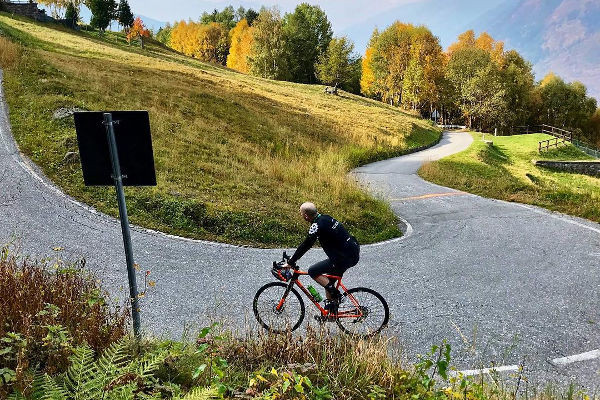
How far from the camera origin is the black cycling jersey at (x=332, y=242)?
587 centimetres

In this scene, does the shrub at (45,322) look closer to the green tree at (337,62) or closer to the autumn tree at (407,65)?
the autumn tree at (407,65)

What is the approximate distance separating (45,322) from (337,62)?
6887 cm

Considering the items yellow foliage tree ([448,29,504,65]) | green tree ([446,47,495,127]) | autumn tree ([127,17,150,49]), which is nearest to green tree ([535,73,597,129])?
yellow foliage tree ([448,29,504,65])

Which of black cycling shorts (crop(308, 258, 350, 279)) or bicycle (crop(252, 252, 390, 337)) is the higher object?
black cycling shorts (crop(308, 258, 350, 279))

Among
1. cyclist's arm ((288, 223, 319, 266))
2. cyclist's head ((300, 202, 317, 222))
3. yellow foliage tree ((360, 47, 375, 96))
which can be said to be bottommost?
cyclist's arm ((288, 223, 319, 266))

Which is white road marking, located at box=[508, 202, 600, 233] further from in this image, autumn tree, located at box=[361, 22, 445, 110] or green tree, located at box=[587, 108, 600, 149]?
green tree, located at box=[587, 108, 600, 149]

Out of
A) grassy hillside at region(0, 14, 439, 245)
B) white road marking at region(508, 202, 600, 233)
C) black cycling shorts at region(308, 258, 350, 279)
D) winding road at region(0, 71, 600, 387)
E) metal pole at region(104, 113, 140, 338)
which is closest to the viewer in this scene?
metal pole at region(104, 113, 140, 338)

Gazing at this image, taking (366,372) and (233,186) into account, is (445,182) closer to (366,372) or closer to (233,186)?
(233,186)

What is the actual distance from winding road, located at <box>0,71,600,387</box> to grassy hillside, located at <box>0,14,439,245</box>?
86cm

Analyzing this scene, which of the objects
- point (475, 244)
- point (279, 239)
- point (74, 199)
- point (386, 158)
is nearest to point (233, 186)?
point (279, 239)

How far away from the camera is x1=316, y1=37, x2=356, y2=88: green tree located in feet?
223

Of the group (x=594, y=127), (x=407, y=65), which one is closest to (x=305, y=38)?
(x=407, y=65)

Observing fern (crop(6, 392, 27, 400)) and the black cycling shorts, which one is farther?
the black cycling shorts

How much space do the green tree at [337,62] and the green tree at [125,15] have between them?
123 feet
